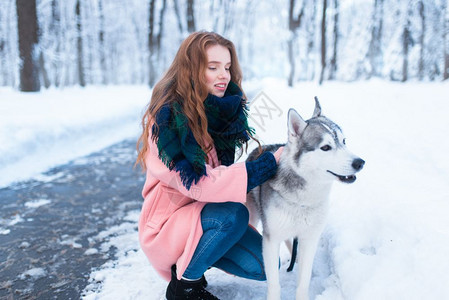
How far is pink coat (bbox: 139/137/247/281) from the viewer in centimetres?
180

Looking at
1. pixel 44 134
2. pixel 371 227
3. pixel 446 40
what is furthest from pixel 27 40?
pixel 446 40

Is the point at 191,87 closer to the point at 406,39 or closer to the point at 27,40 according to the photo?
the point at 27,40

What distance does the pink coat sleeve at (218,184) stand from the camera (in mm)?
1790

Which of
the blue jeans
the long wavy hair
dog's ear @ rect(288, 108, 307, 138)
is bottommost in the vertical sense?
the blue jeans

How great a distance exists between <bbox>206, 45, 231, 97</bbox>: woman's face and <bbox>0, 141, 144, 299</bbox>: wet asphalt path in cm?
170

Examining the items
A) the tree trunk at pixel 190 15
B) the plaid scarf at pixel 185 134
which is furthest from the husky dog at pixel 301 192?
the tree trunk at pixel 190 15

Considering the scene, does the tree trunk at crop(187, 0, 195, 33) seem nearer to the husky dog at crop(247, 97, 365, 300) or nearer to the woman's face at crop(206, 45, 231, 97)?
the woman's face at crop(206, 45, 231, 97)

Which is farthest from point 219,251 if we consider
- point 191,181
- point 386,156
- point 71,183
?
point 71,183

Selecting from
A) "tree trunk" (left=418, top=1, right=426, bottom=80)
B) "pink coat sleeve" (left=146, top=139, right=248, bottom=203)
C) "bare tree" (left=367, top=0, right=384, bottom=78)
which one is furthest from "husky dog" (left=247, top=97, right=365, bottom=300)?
"bare tree" (left=367, top=0, right=384, bottom=78)

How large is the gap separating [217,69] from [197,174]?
28.4 inches

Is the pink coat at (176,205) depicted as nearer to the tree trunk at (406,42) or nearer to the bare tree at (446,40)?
the bare tree at (446,40)

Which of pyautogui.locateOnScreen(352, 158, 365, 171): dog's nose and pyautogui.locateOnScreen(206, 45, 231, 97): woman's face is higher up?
pyautogui.locateOnScreen(206, 45, 231, 97): woman's face

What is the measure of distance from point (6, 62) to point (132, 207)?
2653cm

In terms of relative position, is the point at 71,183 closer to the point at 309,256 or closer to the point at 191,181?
the point at 191,181
